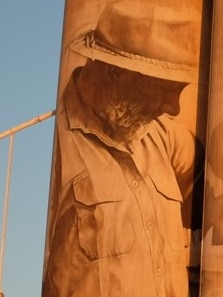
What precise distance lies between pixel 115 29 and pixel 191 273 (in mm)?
6568

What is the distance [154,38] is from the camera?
27688mm

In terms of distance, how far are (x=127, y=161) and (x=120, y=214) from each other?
1356mm

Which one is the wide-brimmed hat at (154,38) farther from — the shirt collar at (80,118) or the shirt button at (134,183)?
the shirt button at (134,183)

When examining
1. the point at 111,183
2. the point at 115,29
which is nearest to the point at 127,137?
the point at 111,183

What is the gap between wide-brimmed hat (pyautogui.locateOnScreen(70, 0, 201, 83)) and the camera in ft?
90.6

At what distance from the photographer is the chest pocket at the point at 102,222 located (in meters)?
25.9

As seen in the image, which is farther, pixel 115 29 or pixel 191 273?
pixel 115 29

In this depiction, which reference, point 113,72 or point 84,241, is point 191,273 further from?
point 113,72

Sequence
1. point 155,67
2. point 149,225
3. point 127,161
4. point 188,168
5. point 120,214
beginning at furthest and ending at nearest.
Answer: point 155,67 → point 188,168 → point 127,161 → point 120,214 → point 149,225

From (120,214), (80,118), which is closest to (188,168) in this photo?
(120,214)

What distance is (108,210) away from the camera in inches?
1033

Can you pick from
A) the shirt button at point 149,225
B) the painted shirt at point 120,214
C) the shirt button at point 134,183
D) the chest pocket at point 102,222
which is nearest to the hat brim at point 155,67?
the painted shirt at point 120,214

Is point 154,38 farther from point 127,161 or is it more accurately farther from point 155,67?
point 127,161

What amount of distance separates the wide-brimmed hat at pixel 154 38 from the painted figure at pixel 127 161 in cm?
3
